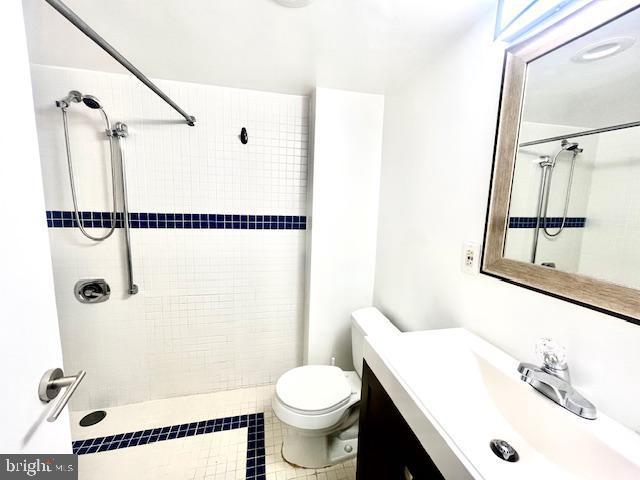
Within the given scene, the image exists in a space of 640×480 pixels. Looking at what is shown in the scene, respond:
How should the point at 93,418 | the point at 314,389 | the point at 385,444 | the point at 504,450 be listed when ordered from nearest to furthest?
the point at 504,450 < the point at 385,444 < the point at 314,389 < the point at 93,418

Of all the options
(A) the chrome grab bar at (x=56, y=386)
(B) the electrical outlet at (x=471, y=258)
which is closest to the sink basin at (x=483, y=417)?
(B) the electrical outlet at (x=471, y=258)

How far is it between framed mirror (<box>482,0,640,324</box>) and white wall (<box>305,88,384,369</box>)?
36.9 inches

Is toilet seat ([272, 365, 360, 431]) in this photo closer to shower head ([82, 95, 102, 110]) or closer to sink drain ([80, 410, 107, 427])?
sink drain ([80, 410, 107, 427])

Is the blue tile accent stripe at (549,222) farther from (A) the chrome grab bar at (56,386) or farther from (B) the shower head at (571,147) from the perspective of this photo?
(A) the chrome grab bar at (56,386)

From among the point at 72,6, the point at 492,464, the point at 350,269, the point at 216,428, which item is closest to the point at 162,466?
the point at 216,428

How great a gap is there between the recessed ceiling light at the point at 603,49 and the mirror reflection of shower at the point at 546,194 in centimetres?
22

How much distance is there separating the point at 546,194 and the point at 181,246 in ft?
6.21

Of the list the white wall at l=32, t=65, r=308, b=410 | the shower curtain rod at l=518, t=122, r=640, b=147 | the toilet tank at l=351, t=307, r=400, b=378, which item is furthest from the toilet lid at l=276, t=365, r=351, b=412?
the shower curtain rod at l=518, t=122, r=640, b=147

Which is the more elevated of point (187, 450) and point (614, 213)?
point (614, 213)

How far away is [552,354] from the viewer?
75cm

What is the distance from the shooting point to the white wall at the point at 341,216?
176 cm

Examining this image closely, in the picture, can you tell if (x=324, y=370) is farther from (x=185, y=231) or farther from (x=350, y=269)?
(x=185, y=231)

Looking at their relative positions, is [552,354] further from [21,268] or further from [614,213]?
[21,268]

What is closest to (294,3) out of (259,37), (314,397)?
(259,37)
